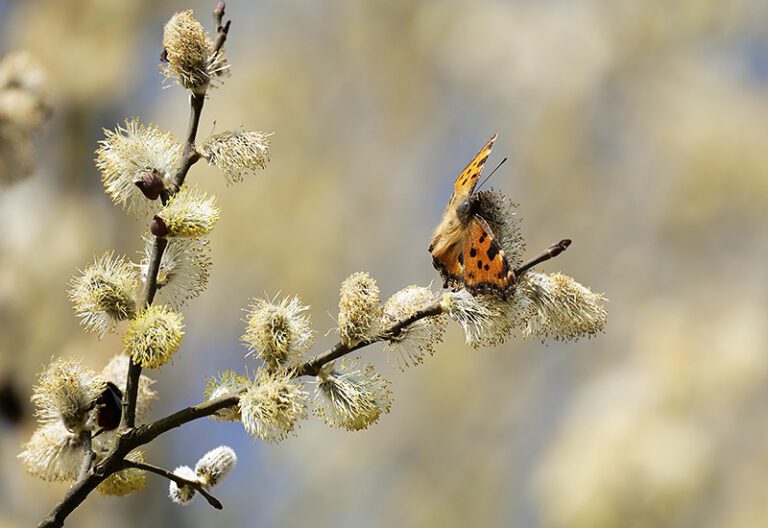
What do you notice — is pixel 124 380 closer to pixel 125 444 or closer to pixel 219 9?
pixel 125 444

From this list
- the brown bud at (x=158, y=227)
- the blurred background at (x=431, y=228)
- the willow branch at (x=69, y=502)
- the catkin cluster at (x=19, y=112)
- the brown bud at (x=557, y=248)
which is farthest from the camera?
the blurred background at (x=431, y=228)

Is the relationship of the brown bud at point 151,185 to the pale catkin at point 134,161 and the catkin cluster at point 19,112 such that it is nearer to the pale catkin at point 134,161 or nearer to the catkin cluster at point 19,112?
the pale catkin at point 134,161

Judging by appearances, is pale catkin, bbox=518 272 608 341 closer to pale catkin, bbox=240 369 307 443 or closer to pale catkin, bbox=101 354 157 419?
pale catkin, bbox=240 369 307 443

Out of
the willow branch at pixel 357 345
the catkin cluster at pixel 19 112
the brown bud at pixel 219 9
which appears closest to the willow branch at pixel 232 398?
the willow branch at pixel 357 345

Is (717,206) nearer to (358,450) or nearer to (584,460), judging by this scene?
(584,460)

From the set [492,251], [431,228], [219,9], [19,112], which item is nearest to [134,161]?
[219,9]

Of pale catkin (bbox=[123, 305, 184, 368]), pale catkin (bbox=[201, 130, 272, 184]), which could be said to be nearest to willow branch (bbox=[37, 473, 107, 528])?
pale catkin (bbox=[123, 305, 184, 368])
